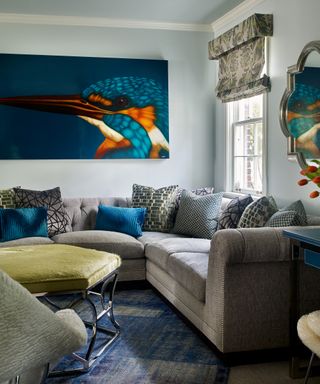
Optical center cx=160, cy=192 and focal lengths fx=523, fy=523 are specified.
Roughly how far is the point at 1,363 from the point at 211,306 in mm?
1800

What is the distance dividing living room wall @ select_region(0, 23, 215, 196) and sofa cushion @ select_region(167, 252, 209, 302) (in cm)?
196

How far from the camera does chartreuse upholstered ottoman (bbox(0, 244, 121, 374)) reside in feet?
8.96

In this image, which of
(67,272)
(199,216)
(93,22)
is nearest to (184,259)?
(67,272)

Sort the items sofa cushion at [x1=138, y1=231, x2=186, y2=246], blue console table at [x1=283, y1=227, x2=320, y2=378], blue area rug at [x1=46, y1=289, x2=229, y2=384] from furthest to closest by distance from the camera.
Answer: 1. sofa cushion at [x1=138, y1=231, x2=186, y2=246]
2. blue area rug at [x1=46, y1=289, x2=229, y2=384]
3. blue console table at [x1=283, y1=227, x2=320, y2=378]

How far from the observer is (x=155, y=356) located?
295cm

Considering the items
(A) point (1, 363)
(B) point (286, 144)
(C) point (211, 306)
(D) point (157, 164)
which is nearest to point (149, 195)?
(D) point (157, 164)

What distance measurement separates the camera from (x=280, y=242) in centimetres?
274

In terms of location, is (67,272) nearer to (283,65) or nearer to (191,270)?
(191,270)

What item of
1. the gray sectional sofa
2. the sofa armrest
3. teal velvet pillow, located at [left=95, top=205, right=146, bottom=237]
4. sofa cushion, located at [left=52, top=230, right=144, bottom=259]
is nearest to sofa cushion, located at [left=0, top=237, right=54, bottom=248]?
sofa cushion, located at [left=52, top=230, right=144, bottom=259]

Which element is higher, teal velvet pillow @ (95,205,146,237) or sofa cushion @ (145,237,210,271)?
teal velvet pillow @ (95,205,146,237)

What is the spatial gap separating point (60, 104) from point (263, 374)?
11.5 ft

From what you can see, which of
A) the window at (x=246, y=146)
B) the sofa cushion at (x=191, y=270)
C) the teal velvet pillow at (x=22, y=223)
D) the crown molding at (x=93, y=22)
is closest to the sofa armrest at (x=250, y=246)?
the sofa cushion at (x=191, y=270)

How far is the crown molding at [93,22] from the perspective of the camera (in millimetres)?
5160

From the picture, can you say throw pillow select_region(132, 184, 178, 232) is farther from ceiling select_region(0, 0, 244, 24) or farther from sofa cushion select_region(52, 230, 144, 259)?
ceiling select_region(0, 0, 244, 24)
